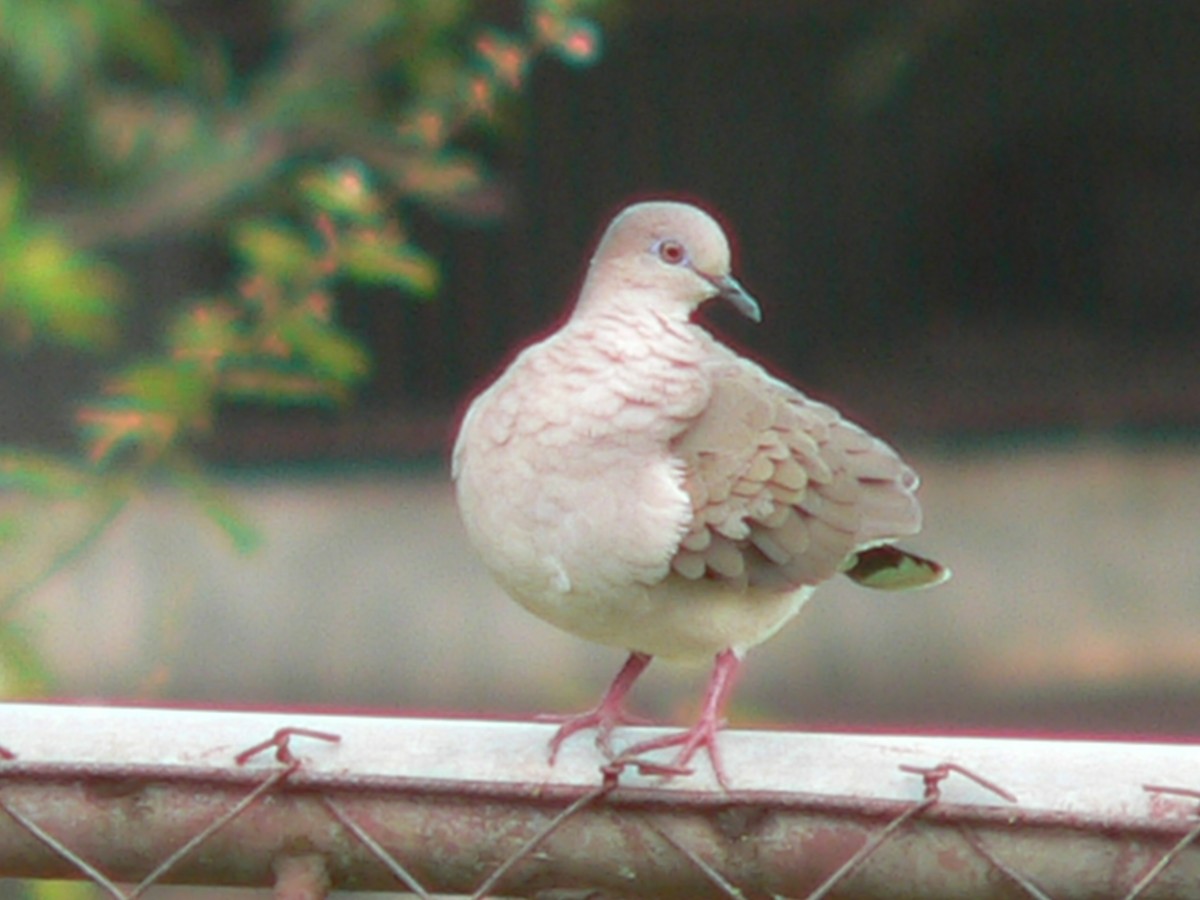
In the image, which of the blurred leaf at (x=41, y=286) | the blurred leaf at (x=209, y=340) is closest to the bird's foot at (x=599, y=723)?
the blurred leaf at (x=209, y=340)

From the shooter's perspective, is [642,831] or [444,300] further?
[444,300]

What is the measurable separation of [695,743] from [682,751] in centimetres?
2

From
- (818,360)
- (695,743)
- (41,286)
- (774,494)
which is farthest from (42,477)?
(818,360)

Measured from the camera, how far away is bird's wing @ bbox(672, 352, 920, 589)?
1.33 m

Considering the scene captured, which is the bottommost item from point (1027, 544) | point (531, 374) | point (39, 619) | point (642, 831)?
point (642, 831)

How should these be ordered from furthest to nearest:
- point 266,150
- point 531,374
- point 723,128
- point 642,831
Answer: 1. point 723,128
2. point 266,150
3. point 531,374
4. point 642,831

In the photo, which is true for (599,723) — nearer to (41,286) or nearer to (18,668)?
(18,668)

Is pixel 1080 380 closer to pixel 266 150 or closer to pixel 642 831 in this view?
pixel 266 150

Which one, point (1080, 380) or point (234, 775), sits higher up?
point (1080, 380)

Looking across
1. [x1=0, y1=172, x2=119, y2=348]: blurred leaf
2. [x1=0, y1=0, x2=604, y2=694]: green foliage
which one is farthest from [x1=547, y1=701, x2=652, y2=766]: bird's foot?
[x1=0, y1=172, x2=119, y2=348]: blurred leaf

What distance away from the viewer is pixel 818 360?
4.82m

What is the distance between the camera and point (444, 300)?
4906mm

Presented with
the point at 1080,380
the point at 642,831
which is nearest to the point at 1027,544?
the point at 1080,380

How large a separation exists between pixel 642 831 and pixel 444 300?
3911 mm
